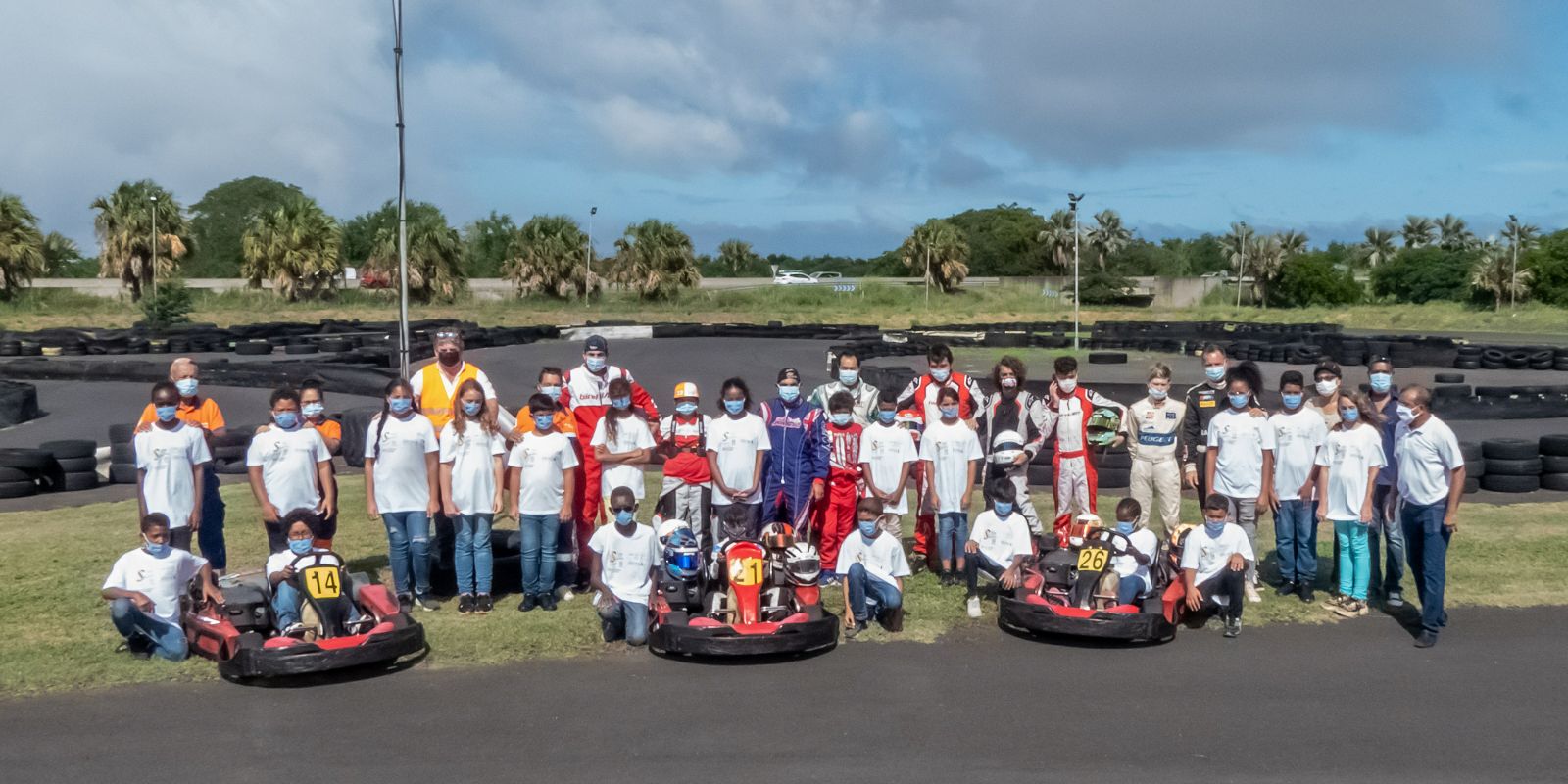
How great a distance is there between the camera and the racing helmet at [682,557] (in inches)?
313

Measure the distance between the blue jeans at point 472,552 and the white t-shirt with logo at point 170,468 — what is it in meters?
1.72

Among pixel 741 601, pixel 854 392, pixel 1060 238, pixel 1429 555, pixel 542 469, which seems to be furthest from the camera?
pixel 1060 238

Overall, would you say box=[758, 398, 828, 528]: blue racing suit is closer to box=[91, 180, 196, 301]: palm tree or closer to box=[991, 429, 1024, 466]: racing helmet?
box=[991, 429, 1024, 466]: racing helmet

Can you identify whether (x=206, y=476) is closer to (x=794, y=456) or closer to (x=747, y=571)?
(x=747, y=571)

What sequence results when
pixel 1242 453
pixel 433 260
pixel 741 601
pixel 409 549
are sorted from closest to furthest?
pixel 741 601
pixel 409 549
pixel 1242 453
pixel 433 260

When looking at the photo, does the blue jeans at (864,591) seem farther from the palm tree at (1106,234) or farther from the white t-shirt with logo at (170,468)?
the palm tree at (1106,234)

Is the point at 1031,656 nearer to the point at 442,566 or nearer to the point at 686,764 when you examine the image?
the point at 686,764

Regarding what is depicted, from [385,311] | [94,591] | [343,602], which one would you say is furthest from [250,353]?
[343,602]

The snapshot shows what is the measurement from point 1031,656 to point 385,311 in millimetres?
49014

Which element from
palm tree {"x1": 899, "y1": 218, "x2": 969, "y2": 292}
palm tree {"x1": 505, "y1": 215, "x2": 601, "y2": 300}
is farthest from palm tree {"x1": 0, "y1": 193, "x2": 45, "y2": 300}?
palm tree {"x1": 899, "y1": 218, "x2": 969, "y2": 292}

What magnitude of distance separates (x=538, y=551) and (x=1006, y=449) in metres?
3.44

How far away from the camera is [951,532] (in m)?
9.23

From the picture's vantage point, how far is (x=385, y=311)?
174 ft

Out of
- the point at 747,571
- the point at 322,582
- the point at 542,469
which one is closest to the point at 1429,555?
the point at 747,571
